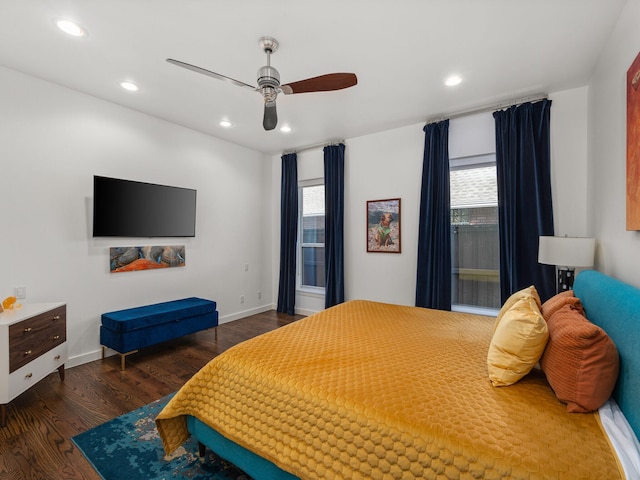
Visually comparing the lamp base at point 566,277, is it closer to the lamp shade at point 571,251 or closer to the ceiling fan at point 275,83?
the lamp shade at point 571,251

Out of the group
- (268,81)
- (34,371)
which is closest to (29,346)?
(34,371)

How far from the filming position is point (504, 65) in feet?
8.80

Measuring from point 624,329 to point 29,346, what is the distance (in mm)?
3760

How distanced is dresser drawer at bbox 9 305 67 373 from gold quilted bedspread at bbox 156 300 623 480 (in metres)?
1.43

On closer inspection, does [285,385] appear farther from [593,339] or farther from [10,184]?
[10,184]

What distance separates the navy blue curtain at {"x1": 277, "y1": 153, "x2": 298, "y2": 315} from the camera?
5.21 metres

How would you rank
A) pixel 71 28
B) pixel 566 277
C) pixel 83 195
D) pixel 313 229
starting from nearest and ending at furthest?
pixel 71 28, pixel 566 277, pixel 83 195, pixel 313 229

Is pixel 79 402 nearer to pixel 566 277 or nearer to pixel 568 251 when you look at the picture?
pixel 568 251

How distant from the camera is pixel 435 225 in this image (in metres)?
3.80

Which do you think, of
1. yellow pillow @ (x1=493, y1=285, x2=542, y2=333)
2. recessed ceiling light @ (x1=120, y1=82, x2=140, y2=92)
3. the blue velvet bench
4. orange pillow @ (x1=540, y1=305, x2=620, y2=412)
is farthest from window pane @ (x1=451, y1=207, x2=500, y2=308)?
recessed ceiling light @ (x1=120, y1=82, x2=140, y2=92)

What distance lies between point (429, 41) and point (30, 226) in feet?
12.8

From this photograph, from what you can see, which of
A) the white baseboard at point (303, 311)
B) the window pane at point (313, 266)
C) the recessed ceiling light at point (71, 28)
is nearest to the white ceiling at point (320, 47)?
the recessed ceiling light at point (71, 28)

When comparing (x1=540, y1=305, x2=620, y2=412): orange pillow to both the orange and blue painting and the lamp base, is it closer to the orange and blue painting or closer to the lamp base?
the lamp base

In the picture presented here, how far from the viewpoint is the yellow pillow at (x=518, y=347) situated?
4.69ft
